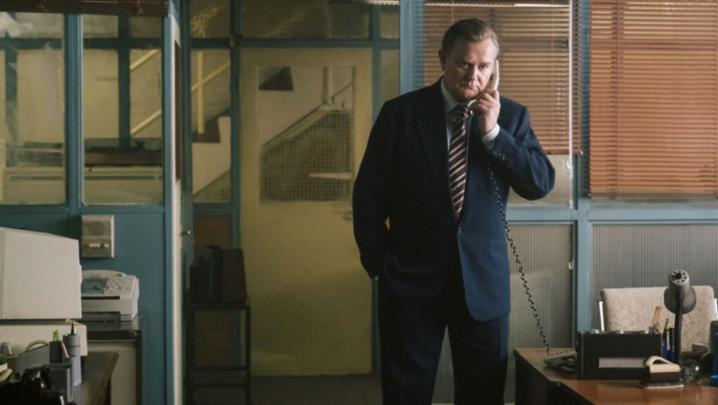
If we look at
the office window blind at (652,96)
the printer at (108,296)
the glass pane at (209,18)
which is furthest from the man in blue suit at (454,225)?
the glass pane at (209,18)

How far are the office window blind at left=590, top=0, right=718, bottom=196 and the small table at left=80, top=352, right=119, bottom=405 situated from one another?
2303 millimetres

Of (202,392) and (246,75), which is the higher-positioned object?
(246,75)

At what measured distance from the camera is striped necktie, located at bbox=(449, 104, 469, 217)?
7.97 ft

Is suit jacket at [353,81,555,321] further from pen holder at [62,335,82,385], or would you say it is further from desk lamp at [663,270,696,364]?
pen holder at [62,335,82,385]

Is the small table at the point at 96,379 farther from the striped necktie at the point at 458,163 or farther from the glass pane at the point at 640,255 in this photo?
the glass pane at the point at 640,255

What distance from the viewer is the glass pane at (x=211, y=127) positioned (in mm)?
4969

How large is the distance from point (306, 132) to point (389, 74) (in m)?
0.70

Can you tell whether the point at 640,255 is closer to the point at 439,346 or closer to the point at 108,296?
the point at 439,346

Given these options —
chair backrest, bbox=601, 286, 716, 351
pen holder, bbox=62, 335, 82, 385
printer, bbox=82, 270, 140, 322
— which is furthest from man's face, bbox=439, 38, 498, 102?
printer, bbox=82, 270, 140, 322

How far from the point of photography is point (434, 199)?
243 cm

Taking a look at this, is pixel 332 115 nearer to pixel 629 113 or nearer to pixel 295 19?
pixel 295 19

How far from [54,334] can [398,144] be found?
122cm

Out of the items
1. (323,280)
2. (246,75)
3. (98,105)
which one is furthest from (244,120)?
(98,105)

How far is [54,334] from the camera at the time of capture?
78.9 inches
